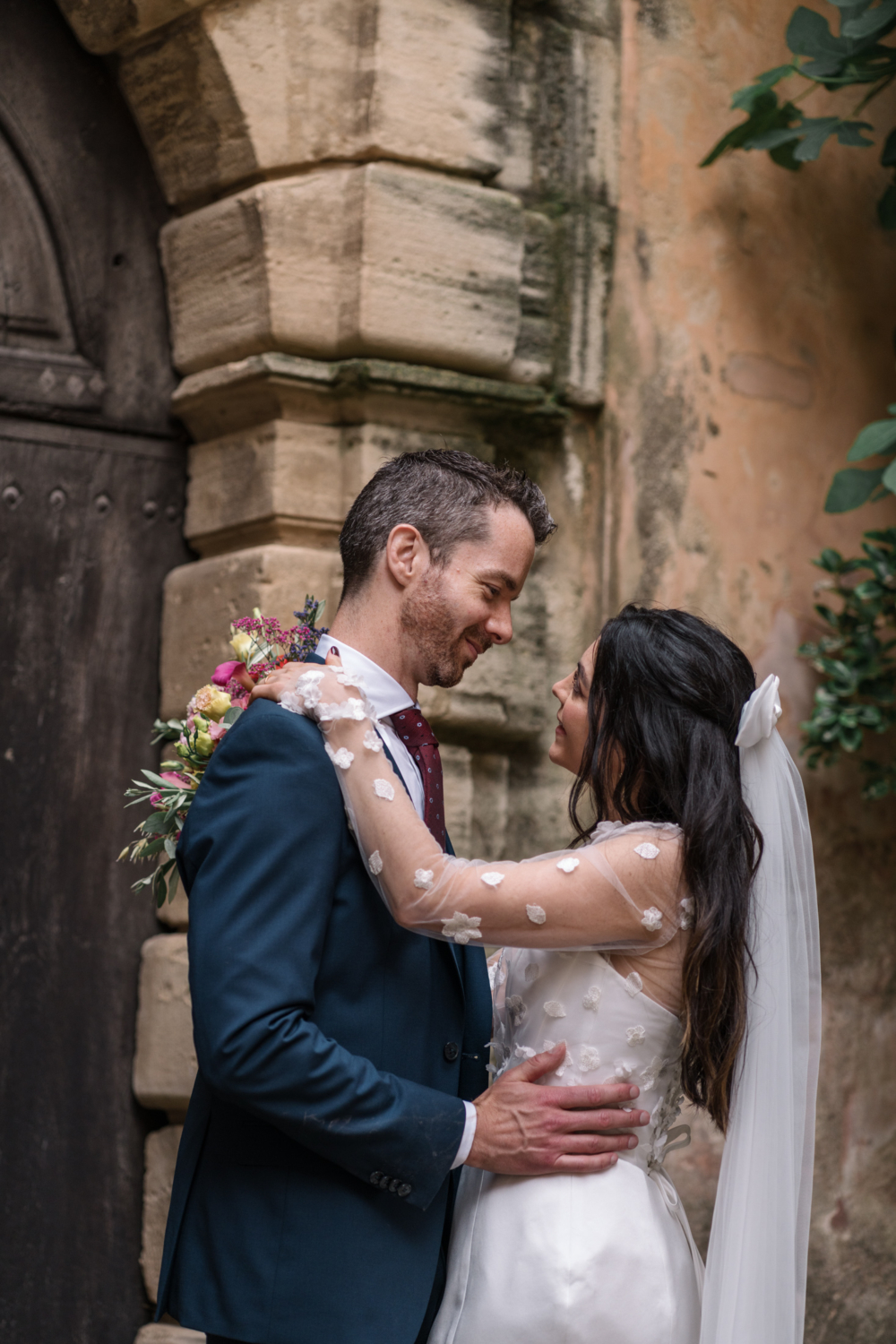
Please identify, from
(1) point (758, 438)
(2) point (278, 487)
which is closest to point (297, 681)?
(2) point (278, 487)

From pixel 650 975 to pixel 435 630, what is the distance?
59 centimetres

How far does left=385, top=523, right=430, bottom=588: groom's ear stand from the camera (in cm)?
208

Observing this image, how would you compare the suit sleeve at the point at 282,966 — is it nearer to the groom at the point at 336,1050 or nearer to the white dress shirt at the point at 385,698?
the groom at the point at 336,1050

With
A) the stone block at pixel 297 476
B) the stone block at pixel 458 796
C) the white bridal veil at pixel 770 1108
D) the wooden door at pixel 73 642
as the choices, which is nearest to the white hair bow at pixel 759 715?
the white bridal veil at pixel 770 1108

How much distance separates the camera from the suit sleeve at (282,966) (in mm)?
1685

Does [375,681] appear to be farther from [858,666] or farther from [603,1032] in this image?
[858,666]

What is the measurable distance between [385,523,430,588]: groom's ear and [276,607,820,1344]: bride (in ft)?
0.75

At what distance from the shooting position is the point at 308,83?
3203 millimetres

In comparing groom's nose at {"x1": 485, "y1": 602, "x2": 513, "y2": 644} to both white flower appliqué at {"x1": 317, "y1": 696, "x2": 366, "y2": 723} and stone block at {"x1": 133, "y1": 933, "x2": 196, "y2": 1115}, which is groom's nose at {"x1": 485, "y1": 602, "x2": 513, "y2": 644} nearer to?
white flower appliqué at {"x1": 317, "y1": 696, "x2": 366, "y2": 723}

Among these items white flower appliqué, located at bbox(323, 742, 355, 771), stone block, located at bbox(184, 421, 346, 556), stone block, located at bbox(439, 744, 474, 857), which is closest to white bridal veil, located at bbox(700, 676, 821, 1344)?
white flower appliqué, located at bbox(323, 742, 355, 771)

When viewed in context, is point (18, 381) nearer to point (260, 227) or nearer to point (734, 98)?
point (260, 227)

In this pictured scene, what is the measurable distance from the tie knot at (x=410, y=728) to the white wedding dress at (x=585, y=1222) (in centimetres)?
37

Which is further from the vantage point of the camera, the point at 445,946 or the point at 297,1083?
the point at 445,946

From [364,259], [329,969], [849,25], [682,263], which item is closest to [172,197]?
[364,259]
